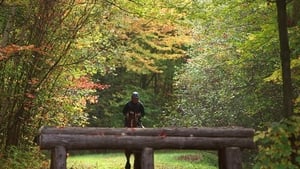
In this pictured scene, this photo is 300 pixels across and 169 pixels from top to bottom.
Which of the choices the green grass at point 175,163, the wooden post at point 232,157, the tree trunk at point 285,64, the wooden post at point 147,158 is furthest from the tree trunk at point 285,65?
the green grass at point 175,163

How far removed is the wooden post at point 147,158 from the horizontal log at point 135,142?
10cm

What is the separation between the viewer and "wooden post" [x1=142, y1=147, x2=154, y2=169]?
8.89 meters

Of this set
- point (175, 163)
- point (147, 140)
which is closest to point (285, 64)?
point (147, 140)

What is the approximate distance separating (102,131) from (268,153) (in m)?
3.41

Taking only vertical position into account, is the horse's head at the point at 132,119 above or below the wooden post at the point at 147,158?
above

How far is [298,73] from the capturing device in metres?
10.4

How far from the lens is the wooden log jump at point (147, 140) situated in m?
8.67

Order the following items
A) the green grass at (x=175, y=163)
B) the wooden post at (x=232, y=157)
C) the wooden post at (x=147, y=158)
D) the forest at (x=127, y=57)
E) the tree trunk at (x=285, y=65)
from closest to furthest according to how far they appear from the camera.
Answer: the tree trunk at (x=285, y=65) < the wooden post at (x=147, y=158) < the wooden post at (x=232, y=157) < the forest at (x=127, y=57) < the green grass at (x=175, y=163)

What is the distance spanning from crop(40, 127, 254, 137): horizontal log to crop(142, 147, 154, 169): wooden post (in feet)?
1.11

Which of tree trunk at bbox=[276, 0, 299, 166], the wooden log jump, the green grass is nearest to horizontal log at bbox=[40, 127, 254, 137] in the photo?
the wooden log jump

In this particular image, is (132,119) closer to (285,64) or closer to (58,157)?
(58,157)

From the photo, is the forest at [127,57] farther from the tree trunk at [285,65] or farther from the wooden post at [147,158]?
the wooden post at [147,158]

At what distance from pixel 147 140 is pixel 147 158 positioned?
0.35 meters

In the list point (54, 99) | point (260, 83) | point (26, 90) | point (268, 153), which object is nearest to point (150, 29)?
point (260, 83)
